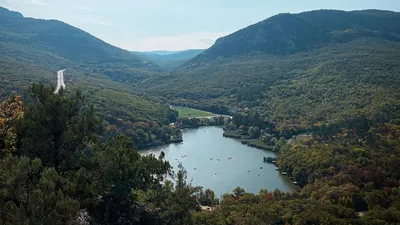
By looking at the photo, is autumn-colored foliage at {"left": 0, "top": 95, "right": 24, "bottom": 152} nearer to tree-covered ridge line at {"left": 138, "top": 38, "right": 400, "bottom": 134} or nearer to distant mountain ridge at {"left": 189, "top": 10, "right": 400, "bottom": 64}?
tree-covered ridge line at {"left": 138, "top": 38, "right": 400, "bottom": 134}

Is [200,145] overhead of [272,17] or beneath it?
beneath

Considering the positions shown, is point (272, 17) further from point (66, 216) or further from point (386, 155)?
point (66, 216)

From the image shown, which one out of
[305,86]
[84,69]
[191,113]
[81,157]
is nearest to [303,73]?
[305,86]

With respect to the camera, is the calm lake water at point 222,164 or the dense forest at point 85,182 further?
the calm lake water at point 222,164

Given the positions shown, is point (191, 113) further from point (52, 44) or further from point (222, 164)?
point (52, 44)

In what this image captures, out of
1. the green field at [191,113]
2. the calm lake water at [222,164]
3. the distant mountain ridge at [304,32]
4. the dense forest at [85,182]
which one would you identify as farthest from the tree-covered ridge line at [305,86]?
the dense forest at [85,182]

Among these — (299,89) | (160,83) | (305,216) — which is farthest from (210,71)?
(305,216)

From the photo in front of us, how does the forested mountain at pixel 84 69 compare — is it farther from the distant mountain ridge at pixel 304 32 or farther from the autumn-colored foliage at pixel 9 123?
the distant mountain ridge at pixel 304 32
